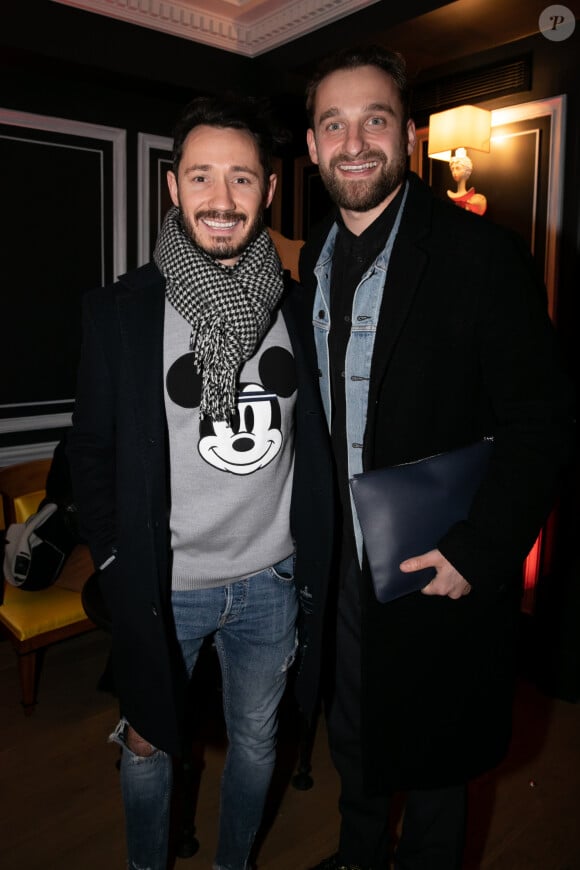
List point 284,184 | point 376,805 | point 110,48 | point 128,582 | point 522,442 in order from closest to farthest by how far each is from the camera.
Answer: point 522,442 < point 128,582 < point 376,805 < point 110,48 < point 284,184

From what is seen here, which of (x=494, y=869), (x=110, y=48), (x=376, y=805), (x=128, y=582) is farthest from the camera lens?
(x=110, y=48)

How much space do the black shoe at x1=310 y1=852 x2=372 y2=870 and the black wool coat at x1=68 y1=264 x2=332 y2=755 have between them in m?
0.62

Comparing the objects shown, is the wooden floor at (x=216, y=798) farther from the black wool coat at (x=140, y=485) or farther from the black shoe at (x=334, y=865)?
the black wool coat at (x=140, y=485)

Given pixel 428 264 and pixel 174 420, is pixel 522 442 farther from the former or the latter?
pixel 174 420

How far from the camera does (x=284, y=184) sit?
4434 mm

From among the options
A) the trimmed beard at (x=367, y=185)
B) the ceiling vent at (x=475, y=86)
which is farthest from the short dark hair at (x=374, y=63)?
the ceiling vent at (x=475, y=86)

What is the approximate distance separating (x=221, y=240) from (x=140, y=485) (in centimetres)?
56

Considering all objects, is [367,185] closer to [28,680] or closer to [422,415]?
[422,415]

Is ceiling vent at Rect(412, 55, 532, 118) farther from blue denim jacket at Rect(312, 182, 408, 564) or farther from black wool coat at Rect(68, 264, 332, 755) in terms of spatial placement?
black wool coat at Rect(68, 264, 332, 755)

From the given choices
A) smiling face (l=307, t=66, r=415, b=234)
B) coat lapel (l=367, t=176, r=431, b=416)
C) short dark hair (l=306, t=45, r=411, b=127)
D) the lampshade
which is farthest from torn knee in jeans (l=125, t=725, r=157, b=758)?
Answer: the lampshade

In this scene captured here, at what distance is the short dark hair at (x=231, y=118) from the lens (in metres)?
1.52

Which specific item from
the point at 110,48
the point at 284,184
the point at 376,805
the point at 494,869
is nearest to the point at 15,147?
the point at 110,48

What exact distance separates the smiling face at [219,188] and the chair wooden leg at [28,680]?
1889 millimetres

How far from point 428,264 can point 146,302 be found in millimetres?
598
